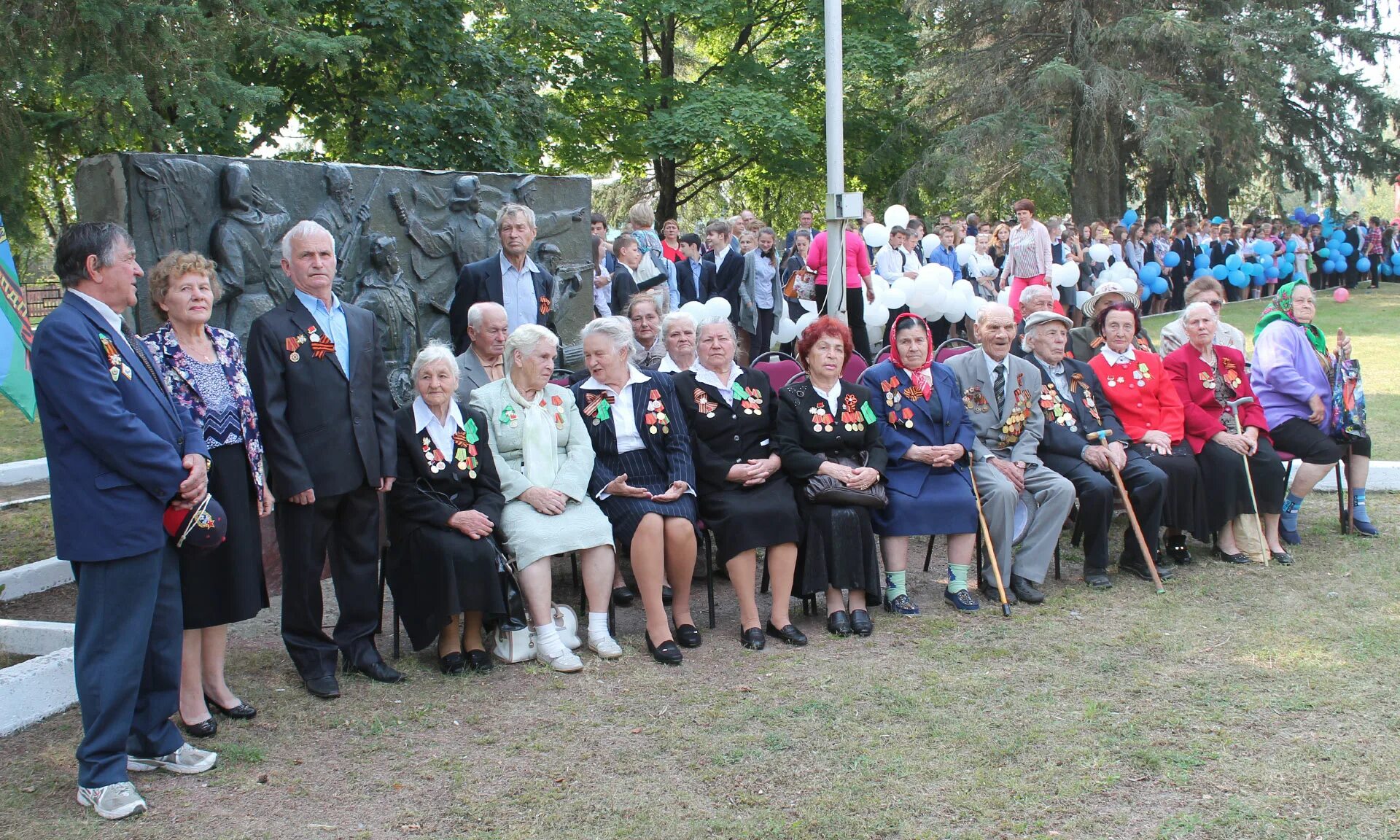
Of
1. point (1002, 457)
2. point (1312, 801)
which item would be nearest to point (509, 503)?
point (1002, 457)

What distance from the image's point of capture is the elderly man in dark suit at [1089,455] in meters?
6.00

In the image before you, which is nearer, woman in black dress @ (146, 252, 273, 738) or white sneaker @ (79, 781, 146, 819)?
white sneaker @ (79, 781, 146, 819)

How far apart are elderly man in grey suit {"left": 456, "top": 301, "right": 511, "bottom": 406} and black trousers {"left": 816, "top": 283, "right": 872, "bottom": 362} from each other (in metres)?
5.30

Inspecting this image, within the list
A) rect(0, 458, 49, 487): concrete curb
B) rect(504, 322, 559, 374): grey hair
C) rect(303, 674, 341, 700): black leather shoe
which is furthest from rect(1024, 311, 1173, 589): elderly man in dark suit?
rect(0, 458, 49, 487): concrete curb

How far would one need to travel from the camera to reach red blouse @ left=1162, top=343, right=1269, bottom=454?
6539 millimetres

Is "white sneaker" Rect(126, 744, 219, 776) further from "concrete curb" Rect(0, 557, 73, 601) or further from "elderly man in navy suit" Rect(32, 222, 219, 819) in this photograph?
"concrete curb" Rect(0, 557, 73, 601)

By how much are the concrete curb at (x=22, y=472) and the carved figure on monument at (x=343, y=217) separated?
162 inches

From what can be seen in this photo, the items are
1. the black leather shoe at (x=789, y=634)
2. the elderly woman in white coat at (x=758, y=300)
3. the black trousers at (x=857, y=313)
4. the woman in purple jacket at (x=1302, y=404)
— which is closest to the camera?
the black leather shoe at (x=789, y=634)

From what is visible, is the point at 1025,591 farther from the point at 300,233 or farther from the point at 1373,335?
the point at 1373,335

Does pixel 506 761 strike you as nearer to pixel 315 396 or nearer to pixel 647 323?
pixel 315 396

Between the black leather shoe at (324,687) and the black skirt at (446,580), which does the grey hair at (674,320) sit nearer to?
the black skirt at (446,580)

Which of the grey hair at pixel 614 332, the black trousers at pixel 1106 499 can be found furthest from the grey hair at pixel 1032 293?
the grey hair at pixel 614 332

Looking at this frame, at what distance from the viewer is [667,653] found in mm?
4883

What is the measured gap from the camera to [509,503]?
5164 mm
